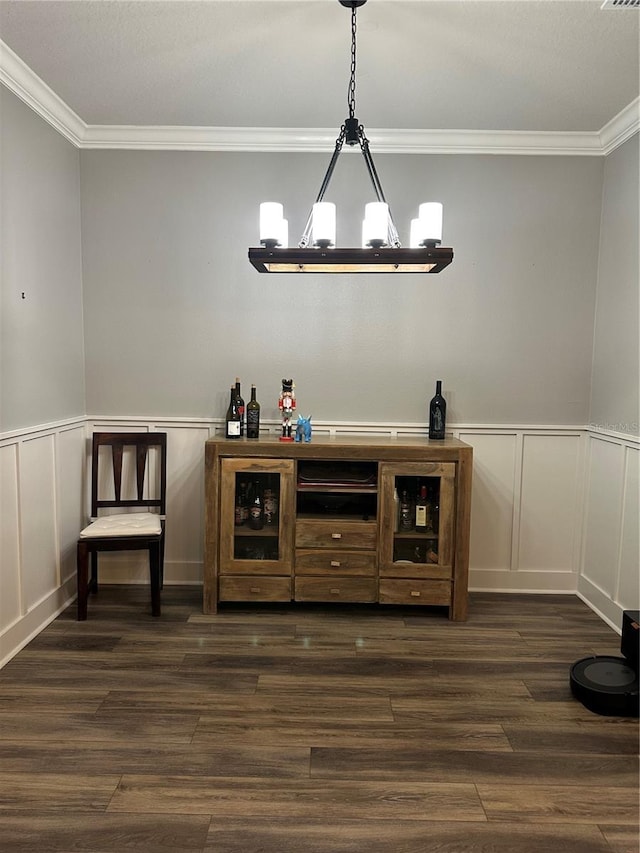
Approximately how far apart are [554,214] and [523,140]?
459 mm

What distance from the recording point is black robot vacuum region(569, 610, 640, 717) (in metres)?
2.37

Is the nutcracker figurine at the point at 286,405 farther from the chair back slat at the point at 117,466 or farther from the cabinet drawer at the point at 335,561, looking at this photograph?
the chair back slat at the point at 117,466

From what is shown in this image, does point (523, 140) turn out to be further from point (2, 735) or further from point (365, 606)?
point (2, 735)

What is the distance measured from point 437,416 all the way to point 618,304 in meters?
1.16

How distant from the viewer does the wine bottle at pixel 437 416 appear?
3.49 meters

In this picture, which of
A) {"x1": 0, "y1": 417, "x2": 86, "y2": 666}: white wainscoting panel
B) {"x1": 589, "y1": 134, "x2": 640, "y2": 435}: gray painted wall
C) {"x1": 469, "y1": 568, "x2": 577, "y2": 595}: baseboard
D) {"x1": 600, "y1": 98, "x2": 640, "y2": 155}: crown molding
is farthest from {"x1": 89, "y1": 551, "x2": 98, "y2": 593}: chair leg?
{"x1": 600, "y1": 98, "x2": 640, "y2": 155}: crown molding

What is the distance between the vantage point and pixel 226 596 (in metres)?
3.28

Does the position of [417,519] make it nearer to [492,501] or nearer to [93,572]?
[492,501]

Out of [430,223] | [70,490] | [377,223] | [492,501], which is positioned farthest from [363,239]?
[70,490]

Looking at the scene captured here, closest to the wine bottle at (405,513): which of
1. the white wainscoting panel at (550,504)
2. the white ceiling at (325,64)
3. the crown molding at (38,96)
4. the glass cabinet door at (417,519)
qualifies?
the glass cabinet door at (417,519)

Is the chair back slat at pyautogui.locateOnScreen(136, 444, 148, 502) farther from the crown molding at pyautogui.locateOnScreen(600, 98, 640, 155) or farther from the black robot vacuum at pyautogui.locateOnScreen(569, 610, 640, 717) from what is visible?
the crown molding at pyautogui.locateOnScreen(600, 98, 640, 155)

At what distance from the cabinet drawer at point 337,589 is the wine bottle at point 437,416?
923 mm

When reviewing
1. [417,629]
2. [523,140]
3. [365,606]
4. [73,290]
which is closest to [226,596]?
[365,606]

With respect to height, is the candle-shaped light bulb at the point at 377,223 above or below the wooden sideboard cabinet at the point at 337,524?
above
